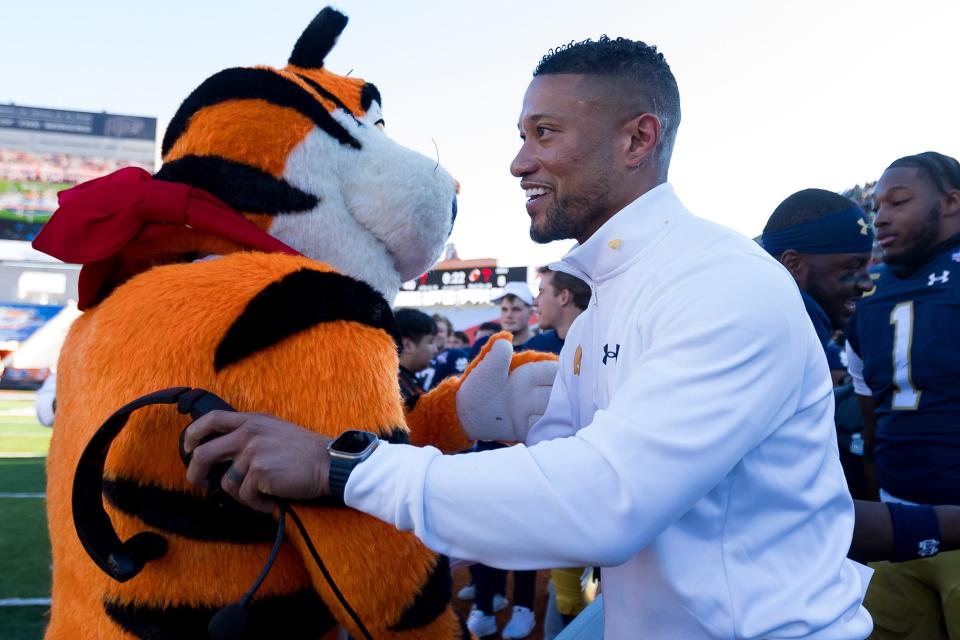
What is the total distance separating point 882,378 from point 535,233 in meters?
2.24

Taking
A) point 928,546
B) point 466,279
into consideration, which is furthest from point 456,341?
point 466,279

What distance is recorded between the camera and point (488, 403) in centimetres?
195

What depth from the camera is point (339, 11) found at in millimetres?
Answer: 1887

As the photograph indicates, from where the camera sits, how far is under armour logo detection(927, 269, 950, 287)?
3012 mm

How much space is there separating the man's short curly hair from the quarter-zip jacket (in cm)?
33

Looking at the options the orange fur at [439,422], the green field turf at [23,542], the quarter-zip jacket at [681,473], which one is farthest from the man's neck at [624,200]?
the green field turf at [23,542]

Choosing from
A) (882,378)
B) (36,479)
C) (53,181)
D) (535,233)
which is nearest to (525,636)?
(882,378)

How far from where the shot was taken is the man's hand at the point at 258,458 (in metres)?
1.09

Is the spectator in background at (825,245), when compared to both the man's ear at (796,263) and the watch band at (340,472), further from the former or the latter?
the watch band at (340,472)

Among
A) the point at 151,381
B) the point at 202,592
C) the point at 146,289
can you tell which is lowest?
the point at 202,592

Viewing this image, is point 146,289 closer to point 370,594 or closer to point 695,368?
point 370,594

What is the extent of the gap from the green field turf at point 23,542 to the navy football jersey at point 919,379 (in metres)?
4.61

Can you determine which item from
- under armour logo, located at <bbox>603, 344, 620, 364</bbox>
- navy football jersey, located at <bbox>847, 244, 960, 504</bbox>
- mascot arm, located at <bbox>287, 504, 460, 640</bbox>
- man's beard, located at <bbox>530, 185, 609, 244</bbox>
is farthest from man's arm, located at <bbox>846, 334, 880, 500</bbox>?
→ mascot arm, located at <bbox>287, 504, 460, 640</bbox>

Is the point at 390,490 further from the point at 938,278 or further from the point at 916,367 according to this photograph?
the point at 938,278
